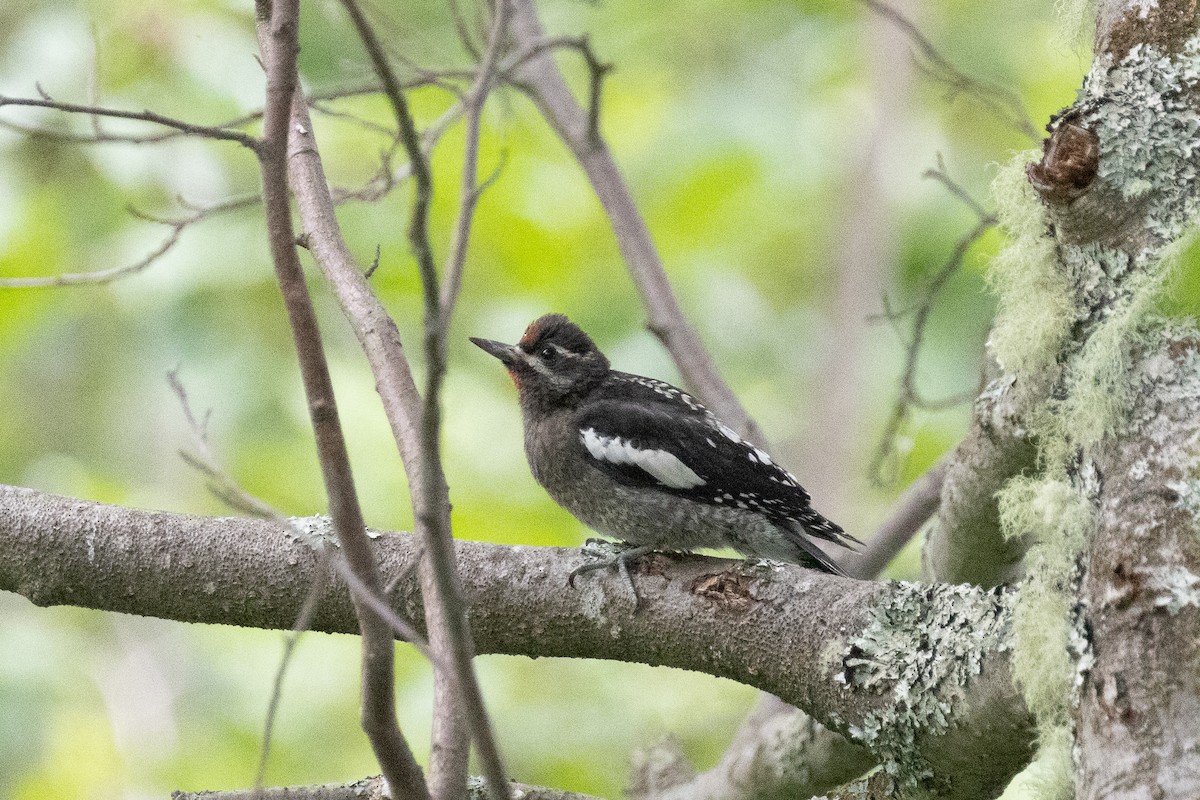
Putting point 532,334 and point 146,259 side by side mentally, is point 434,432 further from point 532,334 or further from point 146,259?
point 532,334

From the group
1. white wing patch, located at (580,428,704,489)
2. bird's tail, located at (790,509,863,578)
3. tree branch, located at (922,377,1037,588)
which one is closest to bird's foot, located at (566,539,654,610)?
tree branch, located at (922,377,1037,588)

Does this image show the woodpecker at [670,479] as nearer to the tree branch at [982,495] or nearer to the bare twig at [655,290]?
the bare twig at [655,290]

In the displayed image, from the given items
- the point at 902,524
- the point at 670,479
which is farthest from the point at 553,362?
the point at 902,524

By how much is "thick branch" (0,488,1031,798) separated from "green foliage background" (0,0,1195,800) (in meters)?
2.28

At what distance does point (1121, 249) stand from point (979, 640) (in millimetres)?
676

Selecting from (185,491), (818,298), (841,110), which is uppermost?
(841,110)

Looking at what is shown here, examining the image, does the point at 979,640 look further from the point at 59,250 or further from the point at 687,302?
the point at 59,250

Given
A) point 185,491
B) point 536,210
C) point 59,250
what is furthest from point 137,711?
point 536,210

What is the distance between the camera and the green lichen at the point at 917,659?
2033 mm

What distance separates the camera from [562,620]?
8.13 ft

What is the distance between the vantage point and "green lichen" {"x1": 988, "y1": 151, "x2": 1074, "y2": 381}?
6.71ft

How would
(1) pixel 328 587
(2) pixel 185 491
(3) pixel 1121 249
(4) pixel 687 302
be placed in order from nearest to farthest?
(3) pixel 1121 249, (1) pixel 328 587, (4) pixel 687 302, (2) pixel 185 491

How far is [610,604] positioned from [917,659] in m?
0.64

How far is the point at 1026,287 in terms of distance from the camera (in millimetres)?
2090
